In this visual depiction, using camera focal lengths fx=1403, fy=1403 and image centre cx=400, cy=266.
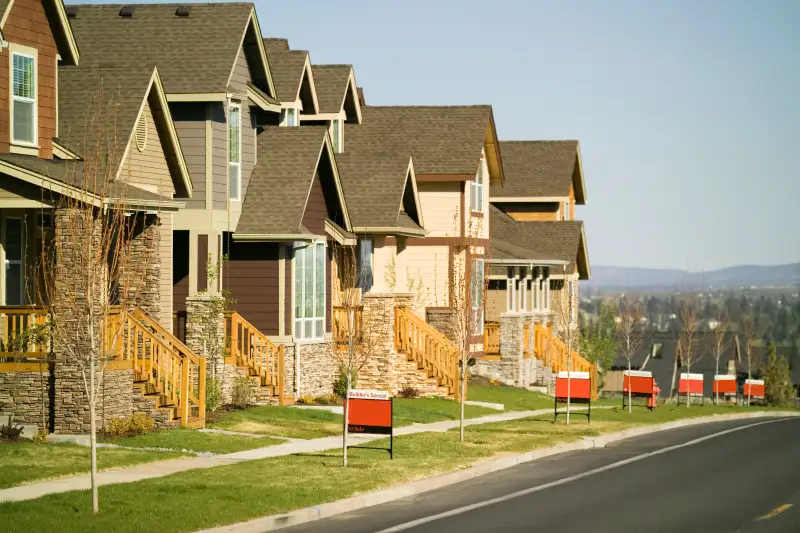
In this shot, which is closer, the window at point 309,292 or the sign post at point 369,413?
the sign post at point 369,413

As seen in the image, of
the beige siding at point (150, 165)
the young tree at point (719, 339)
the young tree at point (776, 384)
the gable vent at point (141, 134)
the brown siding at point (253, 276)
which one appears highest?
the gable vent at point (141, 134)

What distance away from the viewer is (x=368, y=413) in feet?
81.5

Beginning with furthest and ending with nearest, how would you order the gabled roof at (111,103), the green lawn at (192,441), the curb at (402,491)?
the gabled roof at (111,103) < the green lawn at (192,441) < the curb at (402,491)

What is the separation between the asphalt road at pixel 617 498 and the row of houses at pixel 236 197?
585cm

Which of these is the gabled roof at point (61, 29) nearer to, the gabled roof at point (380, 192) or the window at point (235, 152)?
the window at point (235, 152)

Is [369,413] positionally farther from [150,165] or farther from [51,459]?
[150,165]

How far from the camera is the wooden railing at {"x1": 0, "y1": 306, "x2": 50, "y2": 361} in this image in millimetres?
25781

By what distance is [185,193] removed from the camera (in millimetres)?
32438

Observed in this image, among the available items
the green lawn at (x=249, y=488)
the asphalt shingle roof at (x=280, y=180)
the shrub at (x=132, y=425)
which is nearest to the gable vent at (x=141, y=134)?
the asphalt shingle roof at (x=280, y=180)

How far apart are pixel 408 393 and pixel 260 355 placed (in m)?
7.78

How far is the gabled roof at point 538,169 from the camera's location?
67.9 metres

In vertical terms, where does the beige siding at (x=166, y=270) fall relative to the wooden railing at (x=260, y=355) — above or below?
above

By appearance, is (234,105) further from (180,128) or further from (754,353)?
(754,353)

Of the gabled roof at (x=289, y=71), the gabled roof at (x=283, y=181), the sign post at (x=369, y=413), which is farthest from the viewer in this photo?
the gabled roof at (x=289, y=71)
